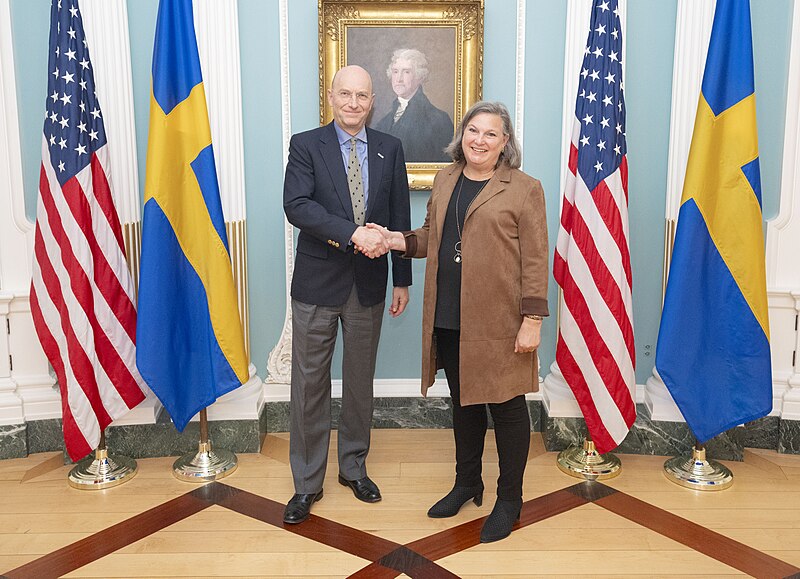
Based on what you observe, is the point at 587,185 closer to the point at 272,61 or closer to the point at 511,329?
the point at 511,329

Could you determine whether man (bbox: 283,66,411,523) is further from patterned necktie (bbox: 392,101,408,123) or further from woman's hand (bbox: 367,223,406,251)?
patterned necktie (bbox: 392,101,408,123)

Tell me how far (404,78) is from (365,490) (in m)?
2.03

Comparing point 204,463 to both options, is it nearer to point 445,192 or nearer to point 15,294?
point 15,294

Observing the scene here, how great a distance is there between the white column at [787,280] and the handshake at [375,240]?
6.68ft

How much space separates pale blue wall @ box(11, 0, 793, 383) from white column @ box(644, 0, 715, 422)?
13 cm

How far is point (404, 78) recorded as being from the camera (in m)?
3.82

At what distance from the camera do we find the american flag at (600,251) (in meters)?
3.40

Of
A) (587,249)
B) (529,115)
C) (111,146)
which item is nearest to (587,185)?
(587,249)

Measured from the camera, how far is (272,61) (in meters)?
3.85

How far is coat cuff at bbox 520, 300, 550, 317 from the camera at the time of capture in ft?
9.07

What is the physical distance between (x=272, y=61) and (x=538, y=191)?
5.79ft

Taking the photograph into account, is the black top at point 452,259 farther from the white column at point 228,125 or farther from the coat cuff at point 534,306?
the white column at point 228,125

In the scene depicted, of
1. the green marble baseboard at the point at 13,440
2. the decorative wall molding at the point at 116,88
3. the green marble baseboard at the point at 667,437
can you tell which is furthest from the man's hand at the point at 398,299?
the green marble baseboard at the point at 13,440

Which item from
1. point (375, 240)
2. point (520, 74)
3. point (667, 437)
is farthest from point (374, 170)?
point (667, 437)
